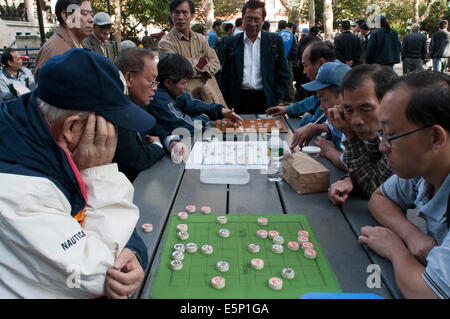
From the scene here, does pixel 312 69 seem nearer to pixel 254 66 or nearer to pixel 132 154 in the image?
pixel 254 66

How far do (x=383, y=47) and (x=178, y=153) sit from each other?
24.7 feet

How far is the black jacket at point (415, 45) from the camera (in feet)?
31.8

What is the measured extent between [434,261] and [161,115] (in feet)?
7.48

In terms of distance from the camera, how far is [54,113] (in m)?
1.12

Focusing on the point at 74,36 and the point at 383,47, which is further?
the point at 383,47

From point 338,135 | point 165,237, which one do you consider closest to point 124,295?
point 165,237

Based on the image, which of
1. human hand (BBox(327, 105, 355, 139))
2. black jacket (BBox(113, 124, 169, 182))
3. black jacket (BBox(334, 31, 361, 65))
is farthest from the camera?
black jacket (BBox(334, 31, 361, 65))

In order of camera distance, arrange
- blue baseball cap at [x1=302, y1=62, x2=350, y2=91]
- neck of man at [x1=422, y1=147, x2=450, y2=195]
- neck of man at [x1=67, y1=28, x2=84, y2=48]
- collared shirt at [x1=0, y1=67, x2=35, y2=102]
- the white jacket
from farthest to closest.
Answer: collared shirt at [x1=0, y1=67, x2=35, y2=102] < neck of man at [x1=67, y1=28, x2=84, y2=48] < blue baseball cap at [x1=302, y1=62, x2=350, y2=91] < neck of man at [x1=422, y1=147, x2=450, y2=195] < the white jacket

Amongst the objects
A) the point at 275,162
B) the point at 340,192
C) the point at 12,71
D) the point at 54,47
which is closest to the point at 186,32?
the point at 54,47

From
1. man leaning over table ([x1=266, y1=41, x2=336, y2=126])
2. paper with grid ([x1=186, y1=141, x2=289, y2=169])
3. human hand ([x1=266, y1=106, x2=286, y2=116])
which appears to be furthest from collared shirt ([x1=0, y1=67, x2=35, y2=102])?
paper with grid ([x1=186, y1=141, x2=289, y2=169])

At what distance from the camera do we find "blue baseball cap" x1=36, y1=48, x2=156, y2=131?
1.08 meters

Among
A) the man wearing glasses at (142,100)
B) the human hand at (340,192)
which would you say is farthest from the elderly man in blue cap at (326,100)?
the man wearing glasses at (142,100)

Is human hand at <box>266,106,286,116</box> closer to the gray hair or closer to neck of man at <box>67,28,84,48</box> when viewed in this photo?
neck of man at <box>67,28,84,48</box>

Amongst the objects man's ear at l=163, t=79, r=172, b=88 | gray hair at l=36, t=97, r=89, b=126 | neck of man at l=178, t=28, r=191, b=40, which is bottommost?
man's ear at l=163, t=79, r=172, b=88
